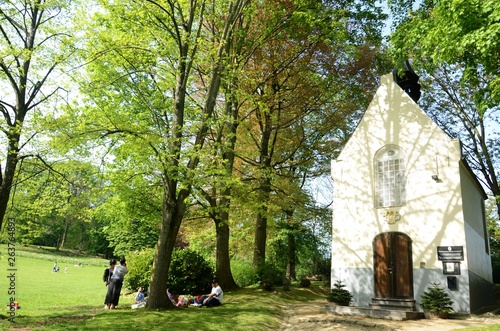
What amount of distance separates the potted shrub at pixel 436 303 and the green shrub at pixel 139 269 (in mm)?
11974

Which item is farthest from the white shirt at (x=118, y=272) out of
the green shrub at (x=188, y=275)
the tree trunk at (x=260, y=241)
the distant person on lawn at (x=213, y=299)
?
the tree trunk at (x=260, y=241)

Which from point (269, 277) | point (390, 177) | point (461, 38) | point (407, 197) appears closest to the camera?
point (461, 38)

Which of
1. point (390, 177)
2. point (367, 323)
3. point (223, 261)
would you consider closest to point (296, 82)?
point (390, 177)

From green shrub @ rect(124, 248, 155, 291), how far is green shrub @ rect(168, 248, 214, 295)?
1.50 m

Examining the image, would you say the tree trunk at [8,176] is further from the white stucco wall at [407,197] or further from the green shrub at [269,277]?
the white stucco wall at [407,197]

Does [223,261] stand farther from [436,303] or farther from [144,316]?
[436,303]

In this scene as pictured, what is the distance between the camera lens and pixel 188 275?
17.7m

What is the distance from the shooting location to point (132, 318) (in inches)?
425

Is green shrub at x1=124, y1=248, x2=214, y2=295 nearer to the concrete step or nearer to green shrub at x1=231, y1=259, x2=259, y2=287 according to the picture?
green shrub at x1=231, y1=259, x2=259, y2=287

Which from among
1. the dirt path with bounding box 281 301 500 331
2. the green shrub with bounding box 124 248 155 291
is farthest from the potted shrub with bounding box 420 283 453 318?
the green shrub with bounding box 124 248 155 291

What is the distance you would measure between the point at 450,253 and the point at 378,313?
11.8 ft

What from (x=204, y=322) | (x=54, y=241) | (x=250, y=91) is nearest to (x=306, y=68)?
(x=250, y=91)

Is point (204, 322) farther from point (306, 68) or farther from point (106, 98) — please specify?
point (306, 68)

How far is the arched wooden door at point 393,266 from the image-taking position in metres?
15.0
